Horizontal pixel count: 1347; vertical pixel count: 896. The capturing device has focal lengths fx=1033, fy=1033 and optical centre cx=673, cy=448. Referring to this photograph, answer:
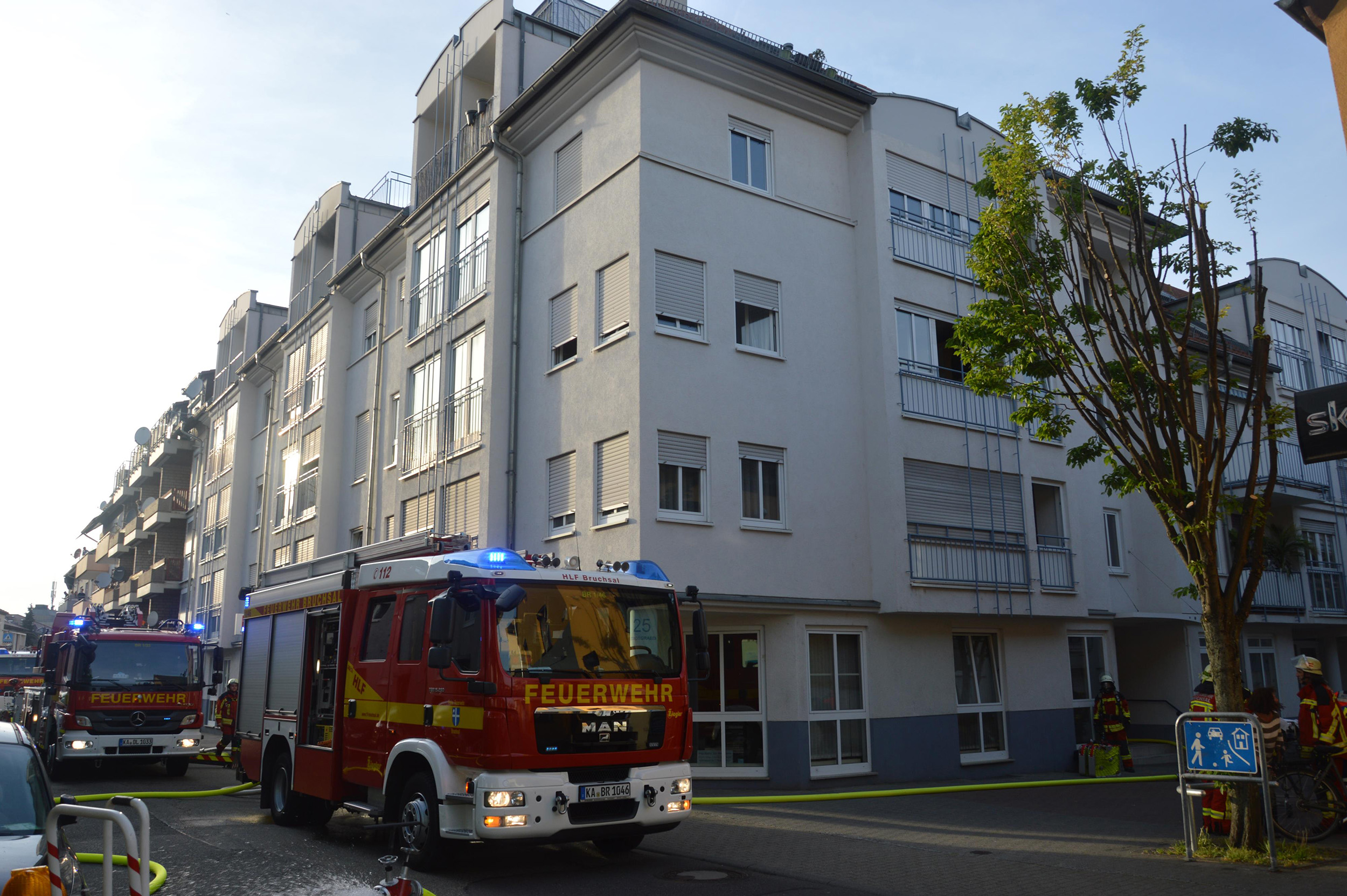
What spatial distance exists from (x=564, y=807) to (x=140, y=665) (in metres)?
12.4

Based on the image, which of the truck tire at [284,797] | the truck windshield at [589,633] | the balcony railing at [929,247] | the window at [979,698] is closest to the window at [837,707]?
the window at [979,698]

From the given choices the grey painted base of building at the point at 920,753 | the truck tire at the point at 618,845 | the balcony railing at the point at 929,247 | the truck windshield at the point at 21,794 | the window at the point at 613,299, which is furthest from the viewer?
the balcony railing at the point at 929,247

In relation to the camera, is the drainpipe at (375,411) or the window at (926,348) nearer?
the window at (926,348)

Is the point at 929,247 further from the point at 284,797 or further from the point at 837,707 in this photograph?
the point at 284,797

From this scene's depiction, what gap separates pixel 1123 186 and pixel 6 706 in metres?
29.9

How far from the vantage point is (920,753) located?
58.3ft

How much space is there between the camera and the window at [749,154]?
60.9 feet

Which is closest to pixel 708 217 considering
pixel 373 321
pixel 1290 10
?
pixel 1290 10

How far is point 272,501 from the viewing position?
1350 inches

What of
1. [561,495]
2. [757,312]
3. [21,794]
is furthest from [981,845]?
[757,312]

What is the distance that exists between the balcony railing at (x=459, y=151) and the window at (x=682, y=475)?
28.4 ft

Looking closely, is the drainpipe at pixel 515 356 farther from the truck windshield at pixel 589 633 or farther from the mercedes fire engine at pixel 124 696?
the truck windshield at pixel 589 633

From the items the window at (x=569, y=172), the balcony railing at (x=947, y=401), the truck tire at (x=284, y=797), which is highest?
the window at (x=569, y=172)

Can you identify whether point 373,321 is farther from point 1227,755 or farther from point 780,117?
point 1227,755
